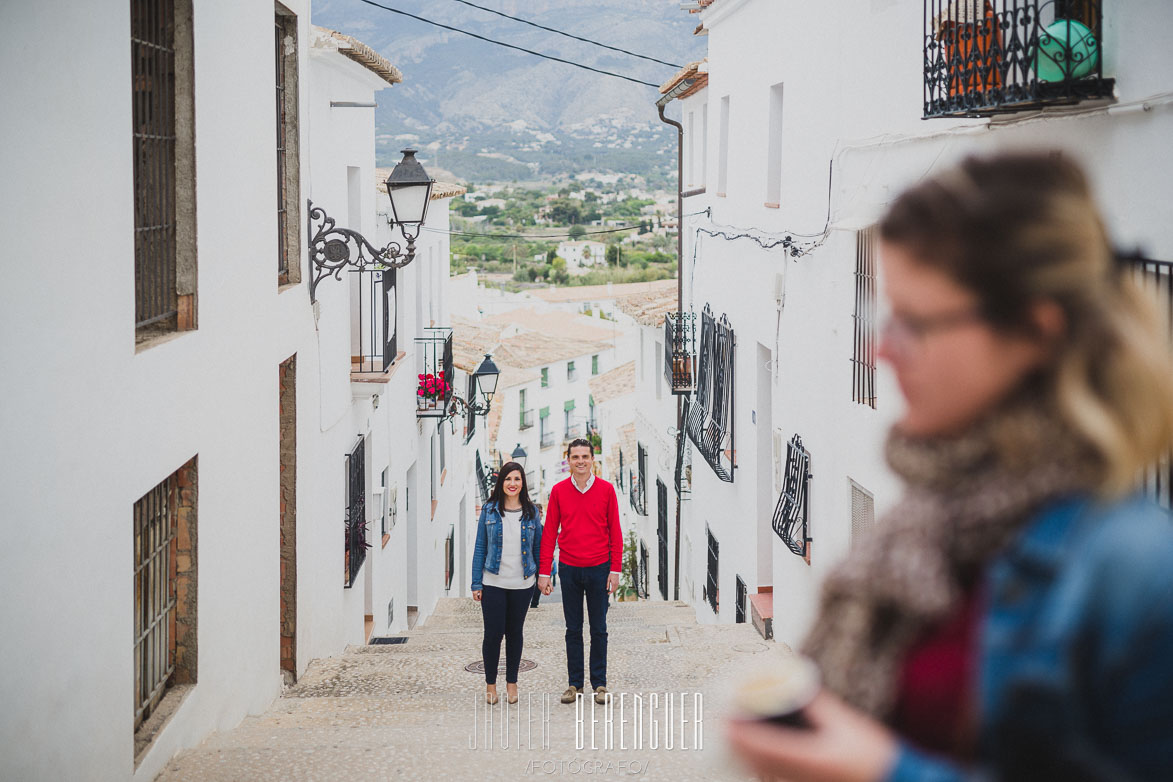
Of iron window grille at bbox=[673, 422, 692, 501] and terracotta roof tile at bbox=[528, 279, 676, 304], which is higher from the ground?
terracotta roof tile at bbox=[528, 279, 676, 304]

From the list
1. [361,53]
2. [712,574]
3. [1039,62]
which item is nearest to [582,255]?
[712,574]

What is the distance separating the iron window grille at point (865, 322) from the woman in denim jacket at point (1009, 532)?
601 centimetres

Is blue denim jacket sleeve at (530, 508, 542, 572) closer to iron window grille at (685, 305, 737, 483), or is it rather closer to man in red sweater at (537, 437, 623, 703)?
man in red sweater at (537, 437, 623, 703)

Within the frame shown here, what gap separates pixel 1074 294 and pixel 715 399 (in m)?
12.3

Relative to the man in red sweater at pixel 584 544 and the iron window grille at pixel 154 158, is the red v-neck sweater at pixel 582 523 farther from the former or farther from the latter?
the iron window grille at pixel 154 158

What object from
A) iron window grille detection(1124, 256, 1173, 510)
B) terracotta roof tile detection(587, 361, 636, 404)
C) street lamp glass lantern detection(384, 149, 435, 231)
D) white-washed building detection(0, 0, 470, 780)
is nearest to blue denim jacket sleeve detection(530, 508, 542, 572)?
white-washed building detection(0, 0, 470, 780)

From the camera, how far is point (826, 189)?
858 centimetres

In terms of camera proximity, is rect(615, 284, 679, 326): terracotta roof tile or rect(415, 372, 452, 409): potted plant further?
rect(615, 284, 679, 326): terracotta roof tile

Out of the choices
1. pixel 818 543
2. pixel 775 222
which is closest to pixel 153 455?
pixel 818 543

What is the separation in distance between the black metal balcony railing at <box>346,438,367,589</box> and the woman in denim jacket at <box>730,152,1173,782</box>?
10.6 m

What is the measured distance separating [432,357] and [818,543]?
11573 millimetres

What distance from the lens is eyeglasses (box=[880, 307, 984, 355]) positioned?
1345 millimetres

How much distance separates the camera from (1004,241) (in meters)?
1.31

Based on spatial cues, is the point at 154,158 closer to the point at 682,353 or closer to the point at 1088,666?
the point at 1088,666
